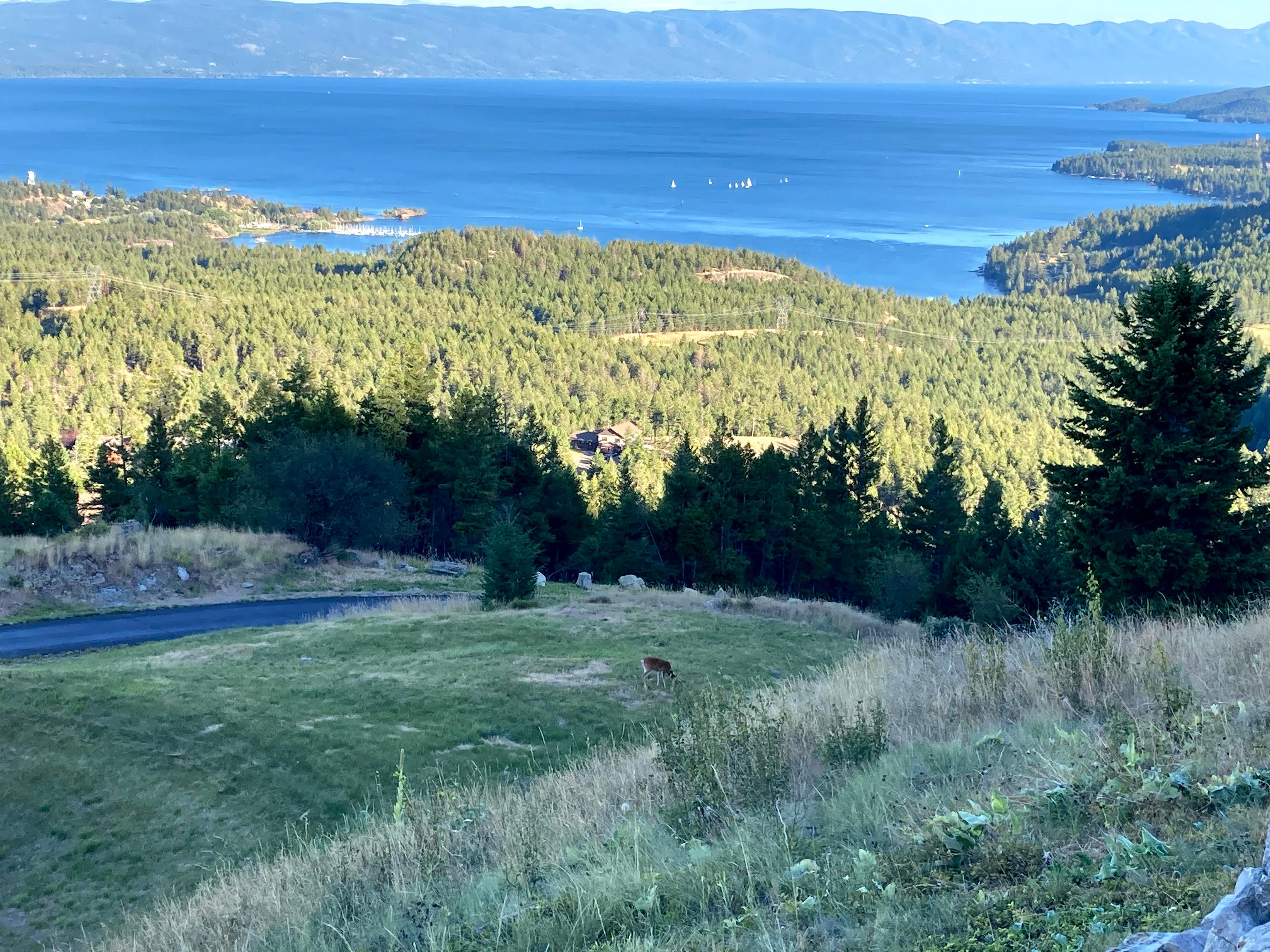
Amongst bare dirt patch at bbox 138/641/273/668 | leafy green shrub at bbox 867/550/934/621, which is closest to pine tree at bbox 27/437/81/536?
bare dirt patch at bbox 138/641/273/668

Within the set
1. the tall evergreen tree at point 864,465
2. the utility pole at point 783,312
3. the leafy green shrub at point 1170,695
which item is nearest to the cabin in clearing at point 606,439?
the tall evergreen tree at point 864,465

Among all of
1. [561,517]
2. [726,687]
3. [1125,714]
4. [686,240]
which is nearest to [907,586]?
[561,517]

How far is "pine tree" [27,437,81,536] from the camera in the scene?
107 feet

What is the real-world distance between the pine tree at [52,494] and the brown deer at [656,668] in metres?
22.5

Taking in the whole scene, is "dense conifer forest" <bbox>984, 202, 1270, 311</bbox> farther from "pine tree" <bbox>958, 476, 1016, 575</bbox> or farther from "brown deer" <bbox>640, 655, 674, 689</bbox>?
"brown deer" <bbox>640, 655, 674, 689</bbox>

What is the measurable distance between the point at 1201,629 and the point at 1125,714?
2612 millimetres

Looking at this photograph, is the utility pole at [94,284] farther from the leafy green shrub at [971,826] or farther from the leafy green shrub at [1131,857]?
the leafy green shrub at [1131,857]

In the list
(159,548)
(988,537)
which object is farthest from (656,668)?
(988,537)

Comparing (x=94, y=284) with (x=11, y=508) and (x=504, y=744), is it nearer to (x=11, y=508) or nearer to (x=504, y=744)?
(x=11, y=508)

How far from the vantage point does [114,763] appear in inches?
422

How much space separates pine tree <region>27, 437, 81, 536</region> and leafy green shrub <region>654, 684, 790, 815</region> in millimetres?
28575

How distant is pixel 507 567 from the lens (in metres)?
21.5

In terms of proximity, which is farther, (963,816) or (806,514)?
(806,514)

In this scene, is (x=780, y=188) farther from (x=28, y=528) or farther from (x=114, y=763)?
(x=114, y=763)
